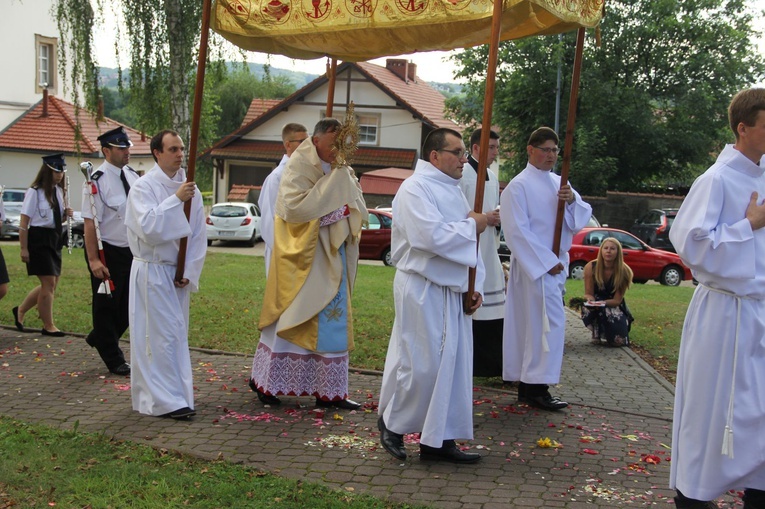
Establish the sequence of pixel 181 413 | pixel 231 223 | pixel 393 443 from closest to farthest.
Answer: pixel 393 443
pixel 181 413
pixel 231 223

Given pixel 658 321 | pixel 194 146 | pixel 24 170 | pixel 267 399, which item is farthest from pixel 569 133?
pixel 24 170

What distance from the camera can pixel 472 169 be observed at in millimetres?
7766

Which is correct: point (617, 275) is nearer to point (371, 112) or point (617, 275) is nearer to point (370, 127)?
point (371, 112)

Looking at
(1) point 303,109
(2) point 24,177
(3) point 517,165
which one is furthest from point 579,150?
(2) point 24,177

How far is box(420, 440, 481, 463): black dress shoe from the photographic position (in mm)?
5730

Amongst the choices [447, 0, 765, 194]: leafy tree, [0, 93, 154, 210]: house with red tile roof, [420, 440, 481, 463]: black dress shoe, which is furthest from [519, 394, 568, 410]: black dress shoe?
[0, 93, 154, 210]: house with red tile roof

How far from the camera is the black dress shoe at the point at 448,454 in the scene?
18.8 ft

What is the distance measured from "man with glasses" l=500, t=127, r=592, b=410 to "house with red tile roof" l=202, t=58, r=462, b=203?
34.2 metres

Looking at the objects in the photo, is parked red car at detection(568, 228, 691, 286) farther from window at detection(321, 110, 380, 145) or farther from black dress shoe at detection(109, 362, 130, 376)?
window at detection(321, 110, 380, 145)

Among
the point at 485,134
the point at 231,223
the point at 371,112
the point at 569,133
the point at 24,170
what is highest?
the point at 371,112

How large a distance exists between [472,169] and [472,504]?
139 inches

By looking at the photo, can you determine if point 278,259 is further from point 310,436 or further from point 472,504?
point 472,504

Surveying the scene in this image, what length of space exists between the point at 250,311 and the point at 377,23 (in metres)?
5.75

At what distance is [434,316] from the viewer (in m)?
5.72
